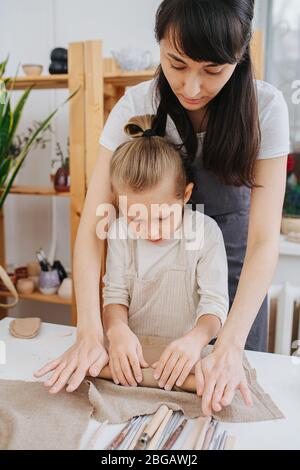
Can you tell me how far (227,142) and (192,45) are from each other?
0.28m

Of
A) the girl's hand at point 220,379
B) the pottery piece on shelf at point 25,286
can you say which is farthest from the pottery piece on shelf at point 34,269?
the girl's hand at point 220,379

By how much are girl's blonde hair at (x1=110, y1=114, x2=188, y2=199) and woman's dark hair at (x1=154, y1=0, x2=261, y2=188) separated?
A: 0.07 metres

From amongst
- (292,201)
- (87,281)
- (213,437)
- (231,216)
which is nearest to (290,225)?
(292,201)

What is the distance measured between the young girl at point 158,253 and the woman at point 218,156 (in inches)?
2.6

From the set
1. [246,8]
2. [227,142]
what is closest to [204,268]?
[227,142]

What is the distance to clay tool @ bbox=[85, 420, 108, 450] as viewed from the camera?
27.1 inches

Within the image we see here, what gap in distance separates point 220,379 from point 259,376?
6.8 inches

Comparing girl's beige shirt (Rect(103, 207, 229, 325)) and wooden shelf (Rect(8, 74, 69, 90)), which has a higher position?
wooden shelf (Rect(8, 74, 69, 90))

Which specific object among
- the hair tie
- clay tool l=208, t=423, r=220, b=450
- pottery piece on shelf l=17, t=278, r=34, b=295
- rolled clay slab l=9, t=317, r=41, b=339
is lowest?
pottery piece on shelf l=17, t=278, r=34, b=295

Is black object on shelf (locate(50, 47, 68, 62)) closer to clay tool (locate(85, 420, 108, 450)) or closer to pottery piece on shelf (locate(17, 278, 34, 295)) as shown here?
pottery piece on shelf (locate(17, 278, 34, 295))

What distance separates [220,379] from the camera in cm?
81

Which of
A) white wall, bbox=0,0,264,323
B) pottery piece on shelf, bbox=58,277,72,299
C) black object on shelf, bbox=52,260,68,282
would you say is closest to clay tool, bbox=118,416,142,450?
pottery piece on shelf, bbox=58,277,72,299

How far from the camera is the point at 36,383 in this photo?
875 millimetres
